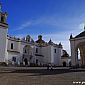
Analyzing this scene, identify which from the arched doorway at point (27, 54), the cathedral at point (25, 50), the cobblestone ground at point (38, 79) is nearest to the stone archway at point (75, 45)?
the cathedral at point (25, 50)

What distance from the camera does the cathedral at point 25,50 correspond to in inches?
1834

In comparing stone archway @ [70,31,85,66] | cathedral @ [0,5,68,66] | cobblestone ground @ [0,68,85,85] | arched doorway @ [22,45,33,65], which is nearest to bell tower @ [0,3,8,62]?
cathedral @ [0,5,68,66]

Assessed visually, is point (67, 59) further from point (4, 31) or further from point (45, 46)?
point (4, 31)

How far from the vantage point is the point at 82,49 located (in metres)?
46.6

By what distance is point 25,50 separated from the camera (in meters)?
58.4

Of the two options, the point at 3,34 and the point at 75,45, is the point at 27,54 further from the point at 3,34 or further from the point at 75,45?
the point at 75,45

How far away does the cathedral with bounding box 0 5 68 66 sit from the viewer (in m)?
46.6

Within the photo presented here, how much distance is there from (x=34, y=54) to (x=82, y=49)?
18610mm

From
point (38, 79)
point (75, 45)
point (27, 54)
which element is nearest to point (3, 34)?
point (27, 54)

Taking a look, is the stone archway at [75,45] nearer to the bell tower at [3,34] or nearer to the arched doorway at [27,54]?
the bell tower at [3,34]

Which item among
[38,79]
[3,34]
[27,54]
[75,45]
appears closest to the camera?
[38,79]

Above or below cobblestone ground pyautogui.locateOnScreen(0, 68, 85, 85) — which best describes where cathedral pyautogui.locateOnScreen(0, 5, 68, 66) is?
above

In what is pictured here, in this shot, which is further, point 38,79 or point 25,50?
point 25,50

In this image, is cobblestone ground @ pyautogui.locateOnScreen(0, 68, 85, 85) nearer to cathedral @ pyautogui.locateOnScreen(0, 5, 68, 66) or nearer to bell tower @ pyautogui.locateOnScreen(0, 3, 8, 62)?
bell tower @ pyautogui.locateOnScreen(0, 3, 8, 62)
